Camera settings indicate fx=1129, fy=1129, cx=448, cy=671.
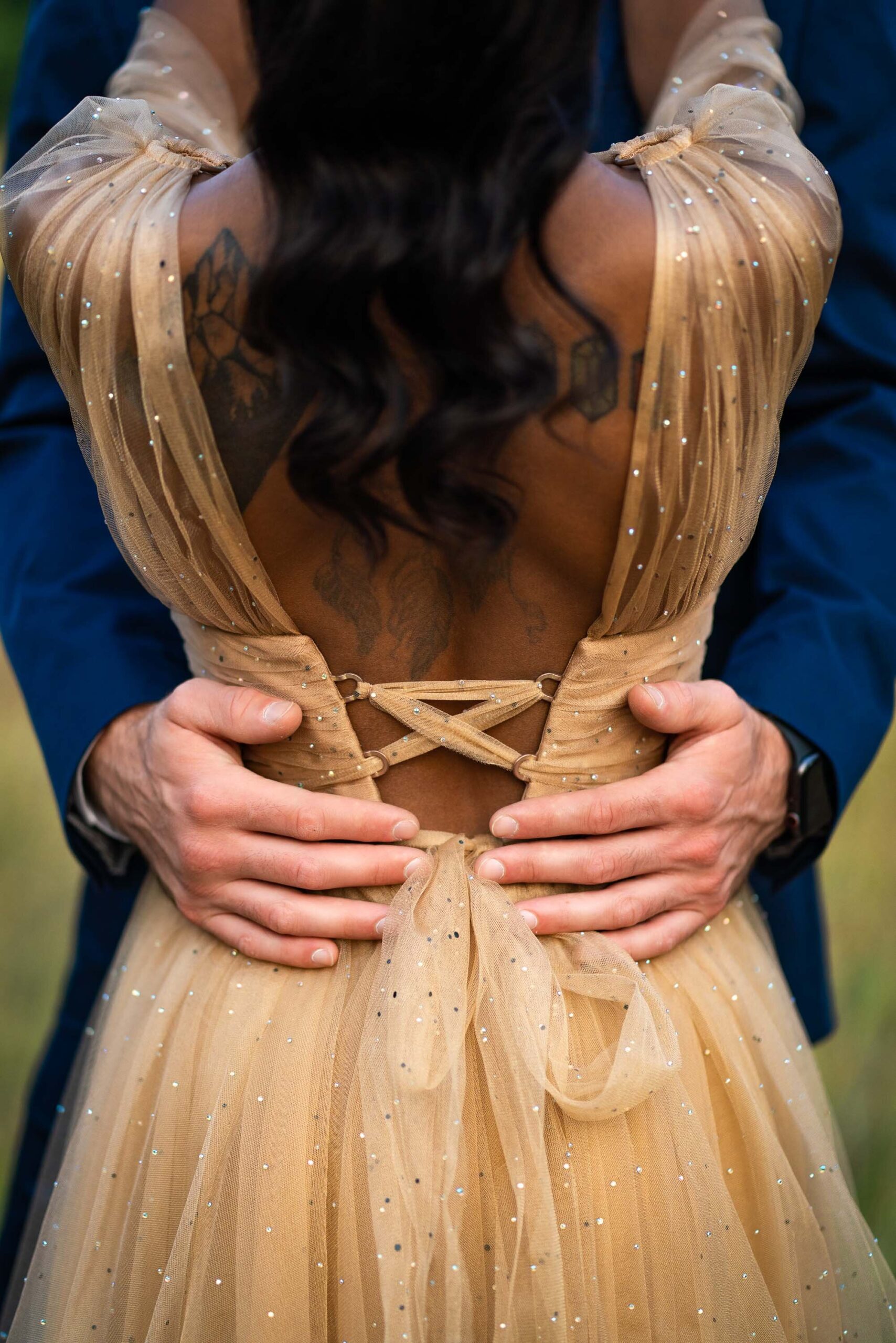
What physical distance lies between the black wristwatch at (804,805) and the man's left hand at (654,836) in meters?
0.16

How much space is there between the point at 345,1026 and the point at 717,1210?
1.23 ft

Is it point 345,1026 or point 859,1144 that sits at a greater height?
point 345,1026

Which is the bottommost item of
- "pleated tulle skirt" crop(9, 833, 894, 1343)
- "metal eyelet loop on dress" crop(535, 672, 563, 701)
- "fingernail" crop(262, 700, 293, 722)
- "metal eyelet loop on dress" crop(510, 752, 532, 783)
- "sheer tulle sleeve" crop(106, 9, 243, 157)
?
"pleated tulle skirt" crop(9, 833, 894, 1343)

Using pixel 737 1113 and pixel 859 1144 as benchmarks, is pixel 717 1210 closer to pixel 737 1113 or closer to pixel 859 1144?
pixel 737 1113

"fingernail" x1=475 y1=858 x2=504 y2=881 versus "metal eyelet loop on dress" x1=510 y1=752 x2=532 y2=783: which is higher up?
"metal eyelet loop on dress" x1=510 y1=752 x2=532 y2=783

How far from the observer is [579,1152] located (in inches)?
39.6


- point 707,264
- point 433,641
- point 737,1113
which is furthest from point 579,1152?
point 707,264

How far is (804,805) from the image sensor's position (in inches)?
54.3

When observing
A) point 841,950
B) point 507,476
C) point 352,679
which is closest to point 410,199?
point 507,476

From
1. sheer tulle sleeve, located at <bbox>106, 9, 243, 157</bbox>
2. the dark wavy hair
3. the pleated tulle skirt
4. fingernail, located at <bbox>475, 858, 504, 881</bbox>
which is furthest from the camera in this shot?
sheer tulle sleeve, located at <bbox>106, 9, 243, 157</bbox>

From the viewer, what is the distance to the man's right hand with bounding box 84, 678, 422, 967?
1.10 metres

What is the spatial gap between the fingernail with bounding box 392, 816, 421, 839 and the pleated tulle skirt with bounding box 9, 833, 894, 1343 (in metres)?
0.04

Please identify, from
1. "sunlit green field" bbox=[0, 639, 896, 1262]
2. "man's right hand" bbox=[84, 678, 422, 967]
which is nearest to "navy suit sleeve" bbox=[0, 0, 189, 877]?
"man's right hand" bbox=[84, 678, 422, 967]

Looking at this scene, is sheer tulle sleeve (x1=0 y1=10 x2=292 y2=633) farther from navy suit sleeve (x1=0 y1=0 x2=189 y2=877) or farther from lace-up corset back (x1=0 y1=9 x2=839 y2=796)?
navy suit sleeve (x1=0 y1=0 x2=189 y2=877)
